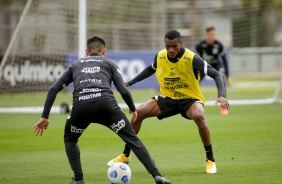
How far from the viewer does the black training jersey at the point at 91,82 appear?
30.5 ft

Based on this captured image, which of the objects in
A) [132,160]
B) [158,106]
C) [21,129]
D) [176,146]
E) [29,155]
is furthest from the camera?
[21,129]

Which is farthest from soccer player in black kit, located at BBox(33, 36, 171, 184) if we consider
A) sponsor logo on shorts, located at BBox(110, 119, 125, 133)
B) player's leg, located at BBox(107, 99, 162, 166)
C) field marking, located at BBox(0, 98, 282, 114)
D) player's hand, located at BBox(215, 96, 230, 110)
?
field marking, located at BBox(0, 98, 282, 114)

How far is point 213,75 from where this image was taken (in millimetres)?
10703

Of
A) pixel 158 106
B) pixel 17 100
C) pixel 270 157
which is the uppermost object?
pixel 158 106

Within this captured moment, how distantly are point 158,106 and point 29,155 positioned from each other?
312 centimetres

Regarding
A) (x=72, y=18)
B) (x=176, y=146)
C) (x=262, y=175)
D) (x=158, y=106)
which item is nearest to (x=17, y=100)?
(x=72, y=18)

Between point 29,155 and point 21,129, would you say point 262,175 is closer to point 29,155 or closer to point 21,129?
point 29,155

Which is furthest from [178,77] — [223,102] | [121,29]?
[121,29]

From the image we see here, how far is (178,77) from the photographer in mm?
11320

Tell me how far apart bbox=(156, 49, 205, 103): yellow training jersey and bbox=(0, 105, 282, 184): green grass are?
118 centimetres

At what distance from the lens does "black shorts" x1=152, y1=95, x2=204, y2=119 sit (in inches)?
445

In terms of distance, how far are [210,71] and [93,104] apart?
2264 millimetres

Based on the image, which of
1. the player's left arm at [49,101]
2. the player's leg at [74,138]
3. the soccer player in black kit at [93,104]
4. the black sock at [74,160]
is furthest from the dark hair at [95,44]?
the black sock at [74,160]

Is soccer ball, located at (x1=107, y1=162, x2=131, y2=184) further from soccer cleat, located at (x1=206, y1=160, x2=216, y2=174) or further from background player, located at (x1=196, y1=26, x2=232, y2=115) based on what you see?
background player, located at (x1=196, y1=26, x2=232, y2=115)
